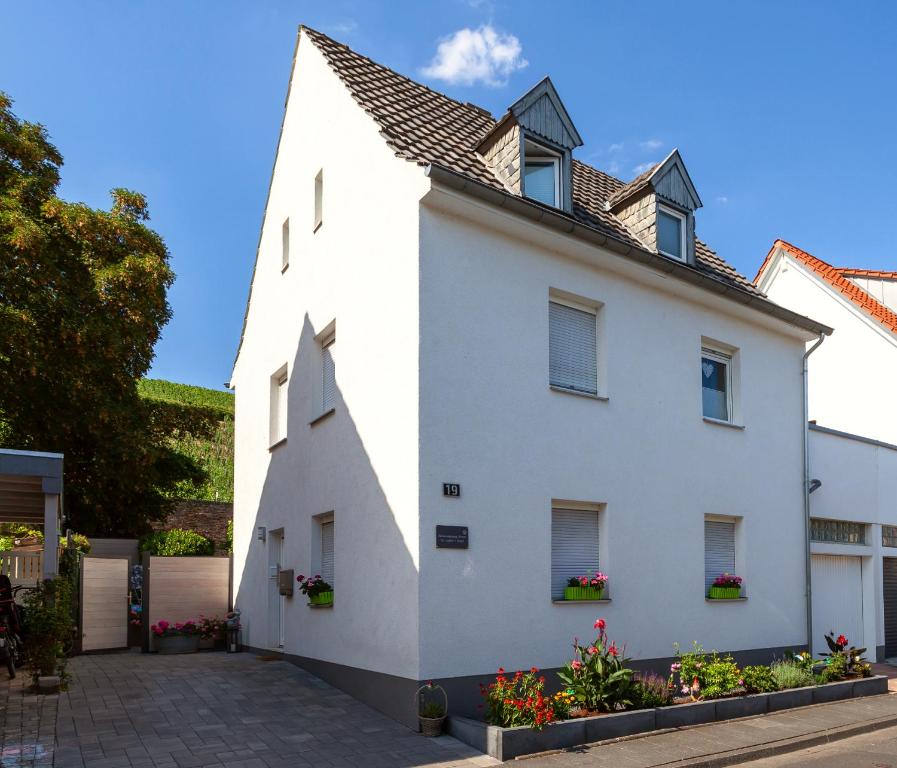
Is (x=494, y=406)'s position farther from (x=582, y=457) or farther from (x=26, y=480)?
(x=26, y=480)

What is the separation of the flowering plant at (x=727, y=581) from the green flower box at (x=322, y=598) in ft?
18.9

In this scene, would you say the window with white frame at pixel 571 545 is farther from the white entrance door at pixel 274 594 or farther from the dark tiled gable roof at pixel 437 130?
the white entrance door at pixel 274 594

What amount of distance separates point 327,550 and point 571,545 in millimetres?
3530

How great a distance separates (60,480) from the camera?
11.2 meters

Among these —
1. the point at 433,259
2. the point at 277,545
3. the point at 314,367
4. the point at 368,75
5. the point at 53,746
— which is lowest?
the point at 53,746

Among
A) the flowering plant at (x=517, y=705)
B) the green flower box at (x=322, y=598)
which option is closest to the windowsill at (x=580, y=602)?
the flowering plant at (x=517, y=705)

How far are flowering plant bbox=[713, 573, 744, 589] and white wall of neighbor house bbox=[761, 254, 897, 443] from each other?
27.5 feet

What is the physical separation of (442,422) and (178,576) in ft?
27.6

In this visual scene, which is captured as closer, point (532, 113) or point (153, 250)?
point (532, 113)

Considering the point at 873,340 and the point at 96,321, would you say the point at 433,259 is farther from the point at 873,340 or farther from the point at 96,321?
the point at 873,340

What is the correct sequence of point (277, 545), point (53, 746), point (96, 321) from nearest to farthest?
point (53, 746), point (277, 545), point (96, 321)

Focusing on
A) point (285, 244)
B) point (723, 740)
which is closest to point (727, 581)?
point (723, 740)

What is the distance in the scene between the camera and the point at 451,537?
9.41 metres

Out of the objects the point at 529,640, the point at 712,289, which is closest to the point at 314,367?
the point at 529,640
